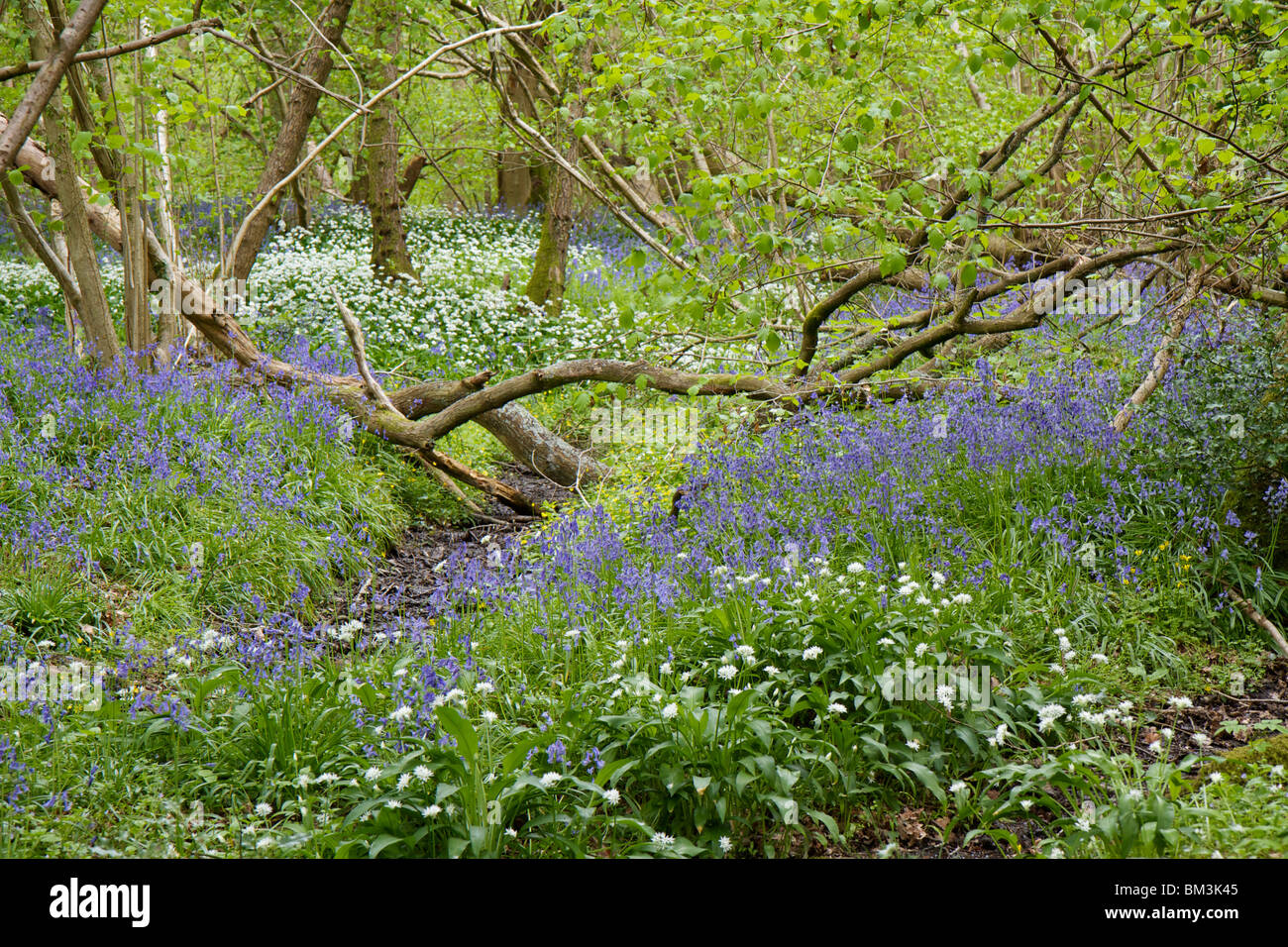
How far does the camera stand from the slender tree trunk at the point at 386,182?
37.2 feet

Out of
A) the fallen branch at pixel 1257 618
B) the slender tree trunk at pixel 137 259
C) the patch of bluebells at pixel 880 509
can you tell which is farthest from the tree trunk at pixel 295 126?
the fallen branch at pixel 1257 618

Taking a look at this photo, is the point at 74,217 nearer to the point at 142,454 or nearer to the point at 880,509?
the point at 142,454

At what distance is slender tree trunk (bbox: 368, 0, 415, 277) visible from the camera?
1133cm

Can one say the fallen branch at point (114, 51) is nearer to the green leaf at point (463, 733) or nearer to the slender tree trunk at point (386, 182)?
the green leaf at point (463, 733)

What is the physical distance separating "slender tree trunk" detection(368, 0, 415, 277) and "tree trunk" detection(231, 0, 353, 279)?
1.01 meters

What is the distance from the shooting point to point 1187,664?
13.8 feet

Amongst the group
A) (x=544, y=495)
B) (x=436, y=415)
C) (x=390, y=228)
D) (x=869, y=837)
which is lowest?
(x=869, y=837)

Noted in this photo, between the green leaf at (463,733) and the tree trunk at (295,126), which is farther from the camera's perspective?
the tree trunk at (295,126)

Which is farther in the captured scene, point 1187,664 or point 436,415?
point 436,415

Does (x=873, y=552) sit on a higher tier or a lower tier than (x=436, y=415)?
lower

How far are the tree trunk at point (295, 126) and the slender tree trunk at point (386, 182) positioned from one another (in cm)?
101

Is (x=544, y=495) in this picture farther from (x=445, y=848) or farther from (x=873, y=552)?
(x=445, y=848)
